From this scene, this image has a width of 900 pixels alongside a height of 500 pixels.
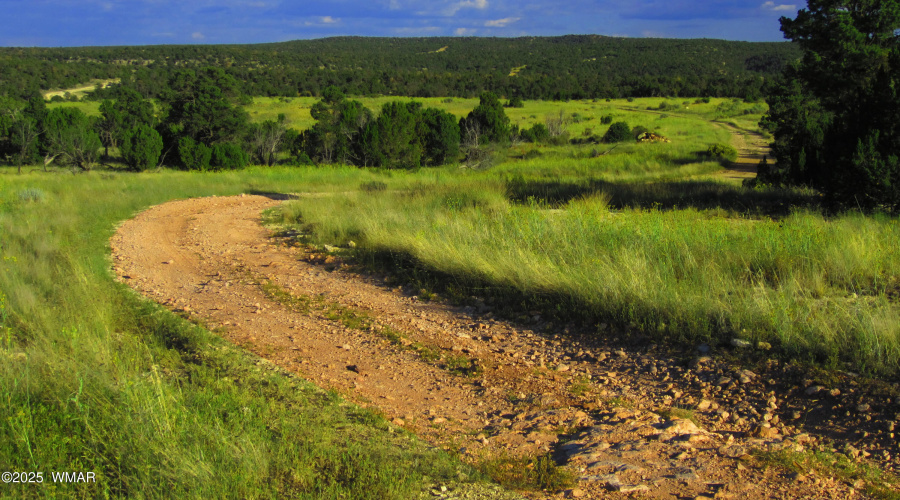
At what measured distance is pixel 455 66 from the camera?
116m

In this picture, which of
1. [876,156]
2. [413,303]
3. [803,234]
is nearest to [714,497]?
[413,303]

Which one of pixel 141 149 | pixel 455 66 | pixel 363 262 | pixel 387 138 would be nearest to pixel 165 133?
pixel 141 149

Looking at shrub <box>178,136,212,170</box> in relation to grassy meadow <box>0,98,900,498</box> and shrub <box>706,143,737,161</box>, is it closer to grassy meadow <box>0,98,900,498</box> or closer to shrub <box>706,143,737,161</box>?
grassy meadow <box>0,98,900,498</box>

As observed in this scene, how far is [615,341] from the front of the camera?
15.9 ft

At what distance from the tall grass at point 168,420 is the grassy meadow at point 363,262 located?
14 millimetres

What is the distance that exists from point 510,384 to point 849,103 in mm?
12090

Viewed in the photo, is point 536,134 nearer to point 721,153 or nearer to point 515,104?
point 721,153

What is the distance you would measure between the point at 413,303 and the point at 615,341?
2256 mm

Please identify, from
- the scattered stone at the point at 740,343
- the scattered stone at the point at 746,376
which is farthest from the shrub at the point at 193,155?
the scattered stone at the point at 746,376

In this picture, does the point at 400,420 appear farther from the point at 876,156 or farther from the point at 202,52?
the point at 202,52

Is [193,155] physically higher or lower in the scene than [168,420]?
higher

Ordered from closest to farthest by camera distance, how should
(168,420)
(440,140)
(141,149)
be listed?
1. (168,420)
2. (141,149)
3. (440,140)

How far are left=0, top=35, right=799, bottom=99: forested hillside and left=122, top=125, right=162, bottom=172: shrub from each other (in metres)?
33.9

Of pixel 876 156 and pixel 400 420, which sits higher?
pixel 876 156
